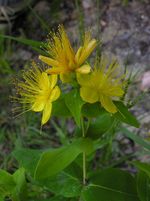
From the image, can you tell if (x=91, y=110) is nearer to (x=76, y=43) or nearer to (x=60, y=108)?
(x=60, y=108)

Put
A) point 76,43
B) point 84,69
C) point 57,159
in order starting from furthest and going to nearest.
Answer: point 76,43, point 57,159, point 84,69

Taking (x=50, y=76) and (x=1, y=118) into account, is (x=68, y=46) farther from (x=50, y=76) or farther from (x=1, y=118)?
(x=1, y=118)

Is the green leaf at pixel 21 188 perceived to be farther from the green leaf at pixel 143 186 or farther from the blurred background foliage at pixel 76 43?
the blurred background foliage at pixel 76 43

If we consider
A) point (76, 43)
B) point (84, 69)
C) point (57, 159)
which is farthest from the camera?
point (76, 43)

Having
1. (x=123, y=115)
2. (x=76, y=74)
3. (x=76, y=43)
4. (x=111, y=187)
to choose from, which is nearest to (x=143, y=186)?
(x=111, y=187)

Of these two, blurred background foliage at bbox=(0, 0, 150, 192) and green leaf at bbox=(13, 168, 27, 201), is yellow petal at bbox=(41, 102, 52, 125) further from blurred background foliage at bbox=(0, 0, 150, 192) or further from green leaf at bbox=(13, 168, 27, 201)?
blurred background foliage at bbox=(0, 0, 150, 192)
